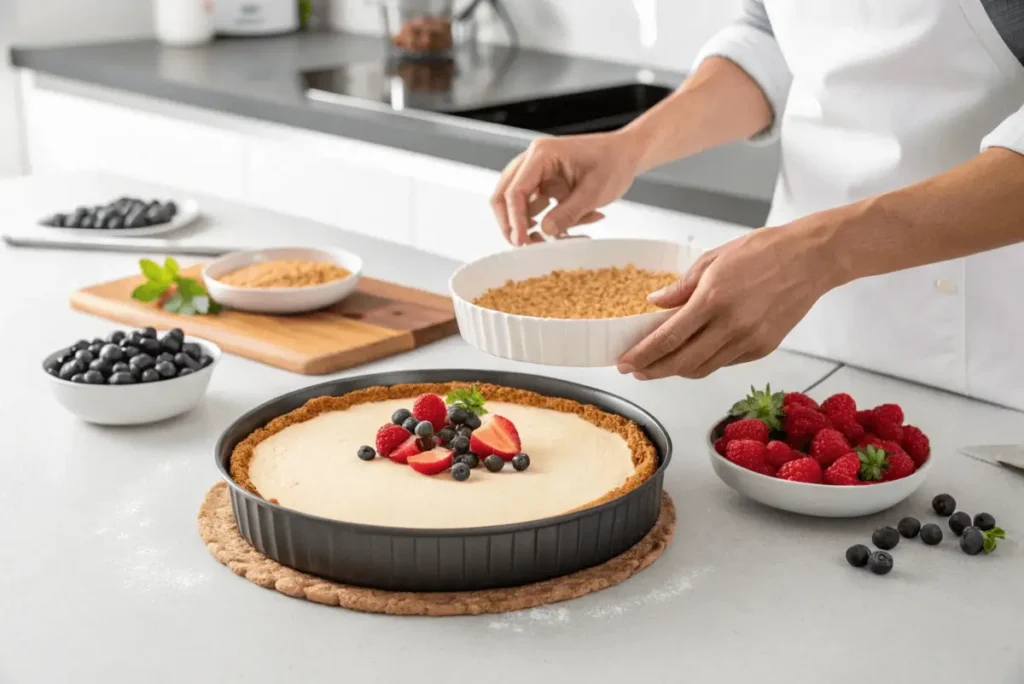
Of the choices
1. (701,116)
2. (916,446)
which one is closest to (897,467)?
(916,446)

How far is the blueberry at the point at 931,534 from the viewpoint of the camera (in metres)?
1.21

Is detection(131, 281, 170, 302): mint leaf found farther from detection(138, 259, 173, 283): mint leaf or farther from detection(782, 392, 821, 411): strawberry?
detection(782, 392, 821, 411): strawberry

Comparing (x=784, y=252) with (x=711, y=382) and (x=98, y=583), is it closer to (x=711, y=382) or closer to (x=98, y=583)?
(x=711, y=382)

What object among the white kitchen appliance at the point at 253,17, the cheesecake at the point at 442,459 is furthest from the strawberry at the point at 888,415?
the white kitchen appliance at the point at 253,17

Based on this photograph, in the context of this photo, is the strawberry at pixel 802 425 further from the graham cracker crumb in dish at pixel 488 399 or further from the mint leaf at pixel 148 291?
the mint leaf at pixel 148 291

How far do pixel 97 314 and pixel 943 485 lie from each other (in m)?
1.18

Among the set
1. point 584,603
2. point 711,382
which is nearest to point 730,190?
point 711,382

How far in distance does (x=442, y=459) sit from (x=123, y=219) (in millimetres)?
1179

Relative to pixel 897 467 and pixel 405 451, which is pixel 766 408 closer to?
pixel 897 467

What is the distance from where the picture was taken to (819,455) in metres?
1.24

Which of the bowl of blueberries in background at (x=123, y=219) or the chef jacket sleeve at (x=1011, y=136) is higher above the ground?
the chef jacket sleeve at (x=1011, y=136)

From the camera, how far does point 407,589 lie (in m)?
1.12

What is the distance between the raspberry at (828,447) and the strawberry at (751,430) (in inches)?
2.2

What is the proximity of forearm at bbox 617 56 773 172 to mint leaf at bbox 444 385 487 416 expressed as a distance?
57cm
